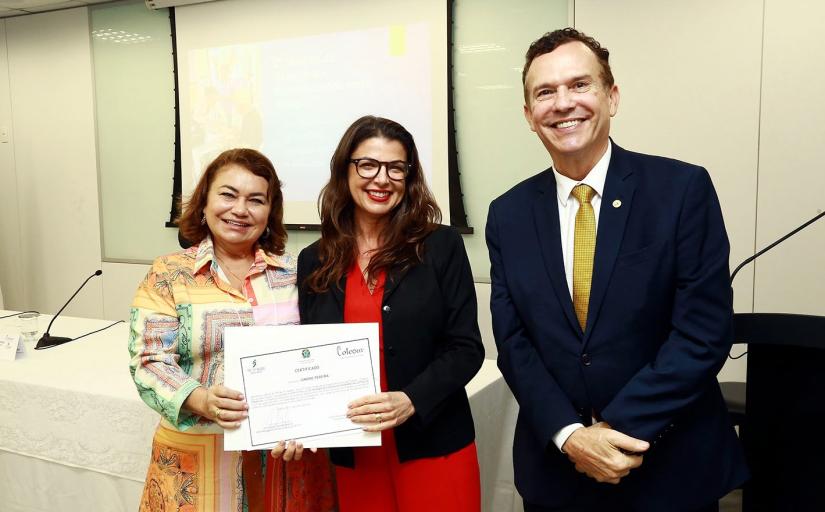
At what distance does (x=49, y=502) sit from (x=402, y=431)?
1767 millimetres

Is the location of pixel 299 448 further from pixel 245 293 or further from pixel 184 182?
Answer: pixel 184 182

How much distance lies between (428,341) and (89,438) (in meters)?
1.56

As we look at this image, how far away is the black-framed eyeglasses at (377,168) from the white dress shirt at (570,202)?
0.44m

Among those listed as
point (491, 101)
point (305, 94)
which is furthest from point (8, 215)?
point (491, 101)

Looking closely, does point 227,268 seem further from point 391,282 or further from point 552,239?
point 552,239

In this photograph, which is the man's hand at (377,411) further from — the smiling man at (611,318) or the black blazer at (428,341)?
the smiling man at (611,318)

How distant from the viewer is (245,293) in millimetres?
1659

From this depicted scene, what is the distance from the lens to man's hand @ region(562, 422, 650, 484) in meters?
1.30

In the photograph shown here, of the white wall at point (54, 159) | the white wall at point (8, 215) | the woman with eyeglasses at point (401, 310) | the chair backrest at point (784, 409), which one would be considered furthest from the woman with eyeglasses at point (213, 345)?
the white wall at point (8, 215)

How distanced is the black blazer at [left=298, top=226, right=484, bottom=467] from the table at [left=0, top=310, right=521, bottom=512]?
0.63 metres

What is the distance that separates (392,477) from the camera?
163 cm

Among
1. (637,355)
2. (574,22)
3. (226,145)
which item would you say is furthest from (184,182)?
(637,355)

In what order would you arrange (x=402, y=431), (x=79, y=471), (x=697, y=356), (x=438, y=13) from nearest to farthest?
(x=697, y=356) → (x=402, y=431) → (x=79, y=471) → (x=438, y=13)

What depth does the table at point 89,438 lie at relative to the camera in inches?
91.2
